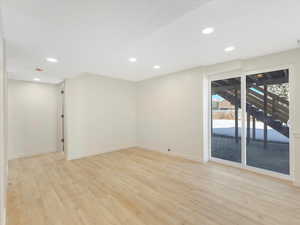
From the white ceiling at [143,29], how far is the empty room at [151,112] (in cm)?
2

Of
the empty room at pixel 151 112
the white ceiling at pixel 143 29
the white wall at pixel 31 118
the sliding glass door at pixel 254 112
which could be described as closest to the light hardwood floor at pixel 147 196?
the empty room at pixel 151 112

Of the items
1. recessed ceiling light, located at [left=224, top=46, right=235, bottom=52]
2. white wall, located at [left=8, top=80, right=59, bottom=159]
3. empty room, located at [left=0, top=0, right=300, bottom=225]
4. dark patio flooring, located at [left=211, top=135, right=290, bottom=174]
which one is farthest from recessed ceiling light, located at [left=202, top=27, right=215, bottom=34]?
white wall, located at [left=8, top=80, right=59, bottom=159]

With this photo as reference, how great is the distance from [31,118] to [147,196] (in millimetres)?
4431

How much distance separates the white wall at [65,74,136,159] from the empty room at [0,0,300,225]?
4 centimetres

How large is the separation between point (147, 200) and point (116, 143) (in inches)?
122

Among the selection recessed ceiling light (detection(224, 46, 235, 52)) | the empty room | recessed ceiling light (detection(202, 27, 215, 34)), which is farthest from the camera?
recessed ceiling light (detection(224, 46, 235, 52))

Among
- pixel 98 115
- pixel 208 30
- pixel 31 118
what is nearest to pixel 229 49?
pixel 208 30

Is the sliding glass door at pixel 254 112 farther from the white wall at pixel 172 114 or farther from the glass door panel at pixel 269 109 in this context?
the white wall at pixel 172 114

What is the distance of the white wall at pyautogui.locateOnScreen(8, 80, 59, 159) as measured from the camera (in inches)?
164

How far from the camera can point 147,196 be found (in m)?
2.26

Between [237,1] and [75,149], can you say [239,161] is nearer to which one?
[237,1]

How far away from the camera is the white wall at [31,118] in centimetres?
417

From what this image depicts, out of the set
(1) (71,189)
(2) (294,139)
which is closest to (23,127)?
(1) (71,189)

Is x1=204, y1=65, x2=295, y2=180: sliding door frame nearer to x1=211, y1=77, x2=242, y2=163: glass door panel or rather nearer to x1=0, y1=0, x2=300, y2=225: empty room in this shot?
x1=0, y1=0, x2=300, y2=225: empty room
